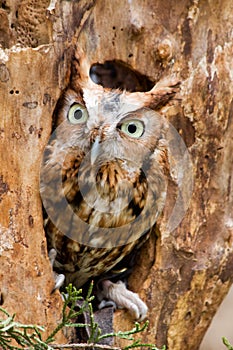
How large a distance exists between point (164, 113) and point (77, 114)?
0.50 m

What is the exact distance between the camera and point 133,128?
3.13 meters

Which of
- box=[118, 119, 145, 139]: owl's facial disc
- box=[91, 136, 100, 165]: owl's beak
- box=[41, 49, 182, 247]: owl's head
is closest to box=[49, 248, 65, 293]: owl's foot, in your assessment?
box=[41, 49, 182, 247]: owl's head

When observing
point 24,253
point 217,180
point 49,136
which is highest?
point 49,136

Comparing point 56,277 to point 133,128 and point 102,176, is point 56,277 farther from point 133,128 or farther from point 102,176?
point 133,128

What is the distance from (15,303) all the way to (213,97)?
147 cm

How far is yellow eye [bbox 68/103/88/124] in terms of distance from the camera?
10.0 ft

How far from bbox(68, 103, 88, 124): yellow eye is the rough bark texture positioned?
0.13m

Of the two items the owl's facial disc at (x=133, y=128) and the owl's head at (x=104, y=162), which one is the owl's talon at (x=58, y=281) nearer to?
the owl's head at (x=104, y=162)

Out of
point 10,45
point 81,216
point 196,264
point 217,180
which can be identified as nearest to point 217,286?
point 196,264

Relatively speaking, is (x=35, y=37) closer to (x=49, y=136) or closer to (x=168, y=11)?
(x=49, y=136)

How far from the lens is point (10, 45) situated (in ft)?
9.55

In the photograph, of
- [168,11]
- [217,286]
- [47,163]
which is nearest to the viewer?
[47,163]

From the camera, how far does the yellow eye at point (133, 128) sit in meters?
3.06

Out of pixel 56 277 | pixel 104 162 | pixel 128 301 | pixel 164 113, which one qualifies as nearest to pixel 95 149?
pixel 104 162
